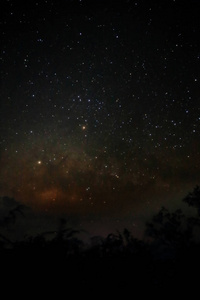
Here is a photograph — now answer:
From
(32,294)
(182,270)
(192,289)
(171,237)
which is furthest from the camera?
(171,237)

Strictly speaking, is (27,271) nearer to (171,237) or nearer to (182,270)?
(182,270)

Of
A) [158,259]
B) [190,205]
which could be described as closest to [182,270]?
[158,259]

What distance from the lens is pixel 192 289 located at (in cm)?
346

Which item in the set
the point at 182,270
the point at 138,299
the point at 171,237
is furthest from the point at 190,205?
the point at 138,299

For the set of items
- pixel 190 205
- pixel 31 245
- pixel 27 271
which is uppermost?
pixel 190 205

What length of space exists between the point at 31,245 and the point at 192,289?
8.04 feet

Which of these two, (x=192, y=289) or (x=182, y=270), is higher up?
(x=182, y=270)

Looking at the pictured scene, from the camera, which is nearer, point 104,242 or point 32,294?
point 32,294

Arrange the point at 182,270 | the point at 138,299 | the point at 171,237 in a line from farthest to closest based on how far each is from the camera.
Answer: the point at 171,237, the point at 182,270, the point at 138,299

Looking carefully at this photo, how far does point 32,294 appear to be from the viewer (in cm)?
214

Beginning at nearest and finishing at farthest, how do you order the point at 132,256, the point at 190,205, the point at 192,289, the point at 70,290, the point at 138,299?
the point at 70,290 < the point at 138,299 < the point at 132,256 < the point at 192,289 < the point at 190,205

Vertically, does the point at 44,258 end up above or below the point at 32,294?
above

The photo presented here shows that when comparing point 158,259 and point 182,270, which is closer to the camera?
point 158,259

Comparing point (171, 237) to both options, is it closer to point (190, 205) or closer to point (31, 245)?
point (190, 205)
